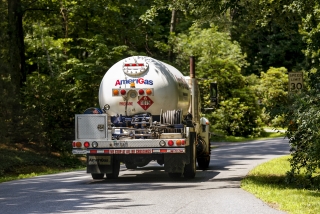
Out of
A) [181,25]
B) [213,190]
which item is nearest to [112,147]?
[213,190]

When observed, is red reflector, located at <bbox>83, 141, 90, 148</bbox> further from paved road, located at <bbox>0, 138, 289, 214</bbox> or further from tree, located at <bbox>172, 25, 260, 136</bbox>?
tree, located at <bbox>172, 25, 260, 136</bbox>

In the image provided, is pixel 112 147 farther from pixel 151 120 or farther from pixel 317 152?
pixel 317 152

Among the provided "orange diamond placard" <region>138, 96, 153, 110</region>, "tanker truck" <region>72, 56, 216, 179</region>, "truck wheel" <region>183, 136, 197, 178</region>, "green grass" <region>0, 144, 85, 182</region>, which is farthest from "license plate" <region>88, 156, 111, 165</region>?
"green grass" <region>0, 144, 85, 182</region>

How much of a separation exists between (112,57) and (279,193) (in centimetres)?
2189

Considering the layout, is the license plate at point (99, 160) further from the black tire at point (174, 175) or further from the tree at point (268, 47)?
the tree at point (268, 47)

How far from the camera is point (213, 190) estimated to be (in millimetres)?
15438

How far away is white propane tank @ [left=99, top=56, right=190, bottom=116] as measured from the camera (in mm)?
17969

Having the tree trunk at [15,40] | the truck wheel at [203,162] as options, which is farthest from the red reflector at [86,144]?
the tree trunk at [15,40]

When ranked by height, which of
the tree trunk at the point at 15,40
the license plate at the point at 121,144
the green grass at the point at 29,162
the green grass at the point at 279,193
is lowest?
the green grass at the point at 29,162

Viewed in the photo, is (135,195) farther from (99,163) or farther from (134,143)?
(99,163)

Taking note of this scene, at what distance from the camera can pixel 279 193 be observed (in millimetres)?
14125

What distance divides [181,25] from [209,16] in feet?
111

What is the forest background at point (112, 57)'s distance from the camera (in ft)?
57.4

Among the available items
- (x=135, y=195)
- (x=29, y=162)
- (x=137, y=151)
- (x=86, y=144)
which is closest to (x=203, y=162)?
(x=137, y=151)
